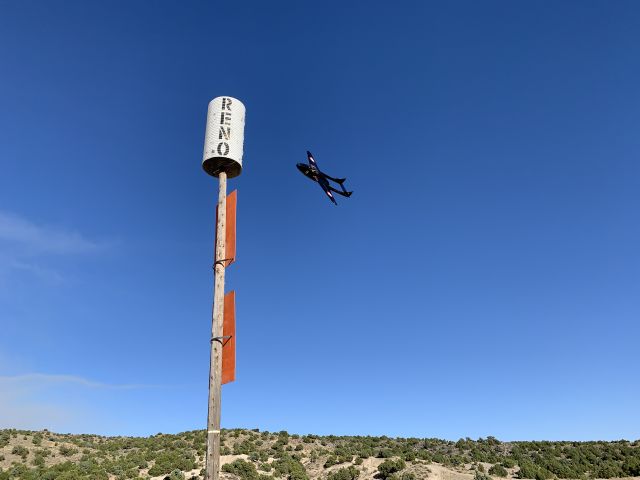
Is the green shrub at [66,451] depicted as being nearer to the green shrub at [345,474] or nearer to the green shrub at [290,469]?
the green shrub at [290,469]

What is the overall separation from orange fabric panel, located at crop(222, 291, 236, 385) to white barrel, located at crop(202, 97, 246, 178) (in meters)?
3.16

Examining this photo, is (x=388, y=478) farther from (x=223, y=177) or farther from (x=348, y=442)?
(x=223, y=177)

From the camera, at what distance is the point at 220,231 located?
1102 centimetres

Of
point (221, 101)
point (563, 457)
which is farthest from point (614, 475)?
point (221, 101)

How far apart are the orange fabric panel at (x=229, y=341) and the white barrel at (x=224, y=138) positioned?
3.16 m

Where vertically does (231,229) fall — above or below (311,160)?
below

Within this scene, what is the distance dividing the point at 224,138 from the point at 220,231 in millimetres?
2245

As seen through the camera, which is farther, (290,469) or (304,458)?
(304,458)

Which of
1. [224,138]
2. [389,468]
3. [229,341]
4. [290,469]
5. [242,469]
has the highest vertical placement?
[224,138]

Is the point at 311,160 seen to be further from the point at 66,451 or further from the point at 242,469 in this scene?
the point at 66,451

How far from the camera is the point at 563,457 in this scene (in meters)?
42.5

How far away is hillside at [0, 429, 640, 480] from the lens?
33875mm

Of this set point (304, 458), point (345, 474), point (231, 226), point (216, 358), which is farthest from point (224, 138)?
point (304, 458)

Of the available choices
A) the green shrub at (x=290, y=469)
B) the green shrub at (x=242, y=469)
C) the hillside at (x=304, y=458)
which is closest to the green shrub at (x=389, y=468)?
the hillside at (x=304, y=458)
